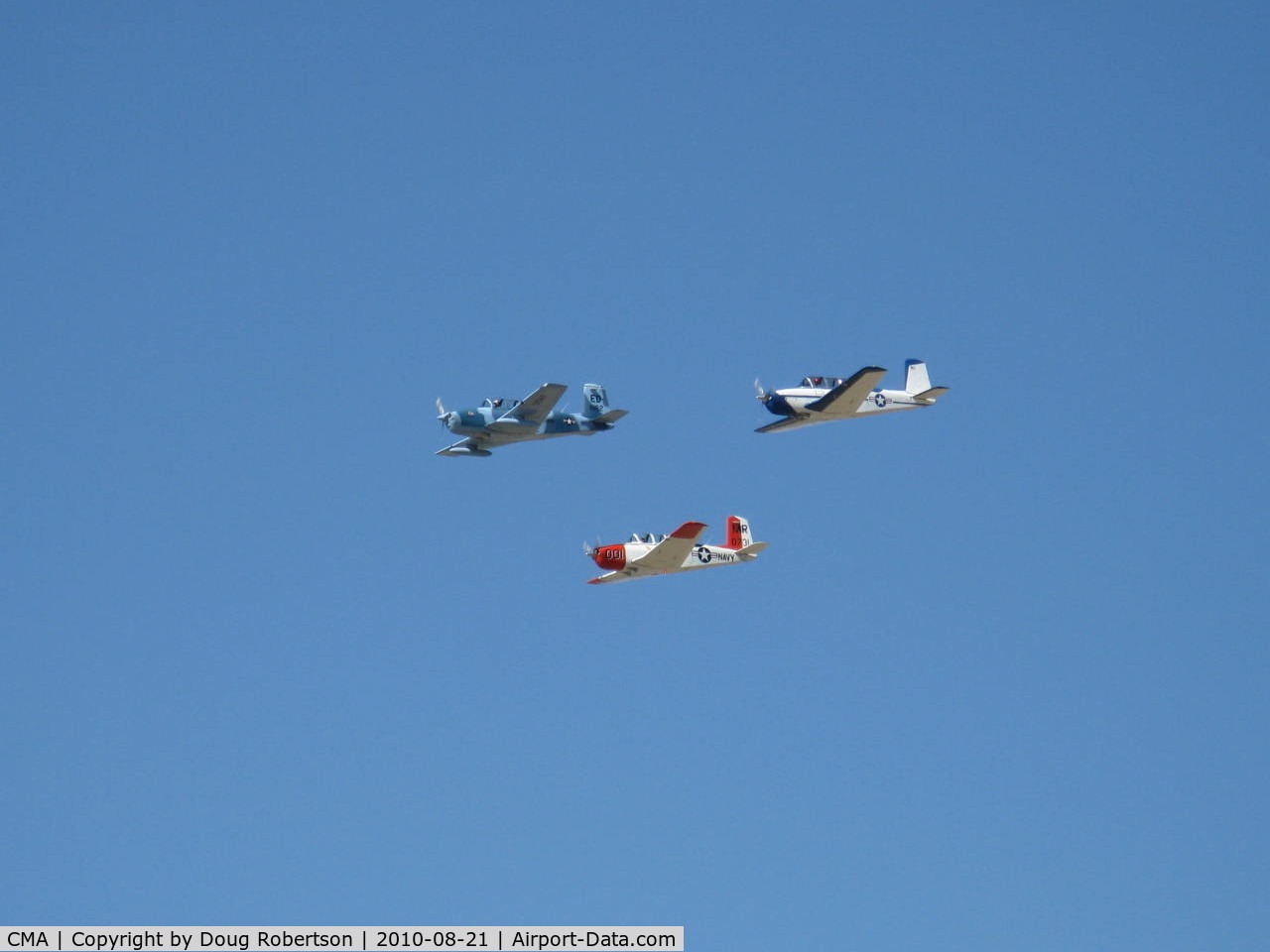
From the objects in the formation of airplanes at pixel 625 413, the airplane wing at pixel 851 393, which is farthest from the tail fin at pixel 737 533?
the airplane wing at pixel 851 393

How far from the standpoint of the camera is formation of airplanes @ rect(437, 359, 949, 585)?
222 feet

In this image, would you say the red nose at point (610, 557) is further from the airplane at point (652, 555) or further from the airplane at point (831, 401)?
the airplane at point (831, 401)

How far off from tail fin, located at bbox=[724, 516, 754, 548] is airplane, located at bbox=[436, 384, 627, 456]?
9.02m

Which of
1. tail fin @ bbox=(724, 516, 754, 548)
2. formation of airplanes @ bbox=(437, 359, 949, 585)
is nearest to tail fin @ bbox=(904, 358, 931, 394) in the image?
formation of airplanes @ bbox=(437, 359, 949, 585)

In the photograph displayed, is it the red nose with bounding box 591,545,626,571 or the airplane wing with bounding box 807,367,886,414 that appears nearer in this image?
the red nose with bounding box 591,545,626,571

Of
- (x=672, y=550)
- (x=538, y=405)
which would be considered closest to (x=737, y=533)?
(x=672, y=550)

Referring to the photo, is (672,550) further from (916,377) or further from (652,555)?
(916,377)

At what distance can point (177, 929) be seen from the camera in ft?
177

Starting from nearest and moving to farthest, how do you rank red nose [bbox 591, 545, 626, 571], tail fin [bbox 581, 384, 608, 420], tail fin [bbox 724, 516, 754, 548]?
red nose [bbox 591, 545, 626, 571]
tail fin [bbox 724, 516, 754, 548]
tail fin [bbox 581, 384, 608, 420]

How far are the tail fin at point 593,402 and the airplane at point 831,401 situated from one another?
311 inches

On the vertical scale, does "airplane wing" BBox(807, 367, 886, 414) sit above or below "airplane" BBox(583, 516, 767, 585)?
above

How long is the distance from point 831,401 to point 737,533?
694 centimetres

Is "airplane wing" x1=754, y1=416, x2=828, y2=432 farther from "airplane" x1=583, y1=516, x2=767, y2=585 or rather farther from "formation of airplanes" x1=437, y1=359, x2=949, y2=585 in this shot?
"airplane" x1=583, y1=516, x2=767, y2=585

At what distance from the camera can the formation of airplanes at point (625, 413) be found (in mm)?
67688
